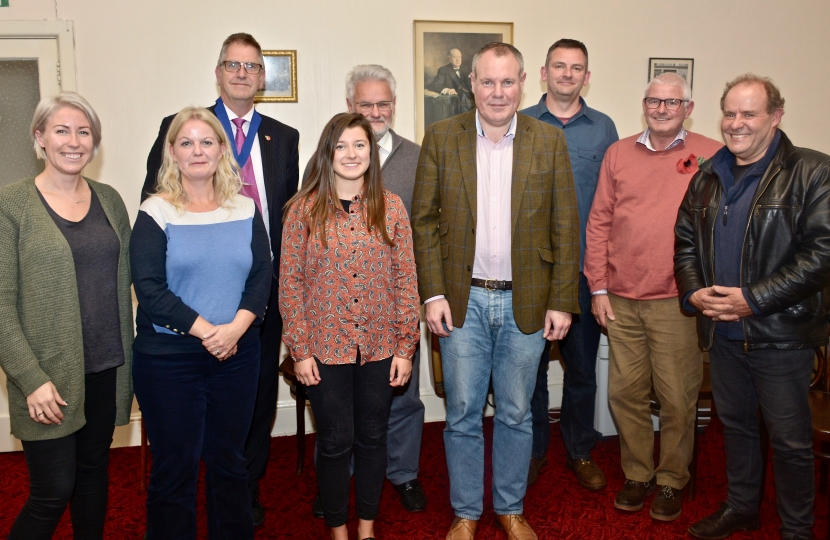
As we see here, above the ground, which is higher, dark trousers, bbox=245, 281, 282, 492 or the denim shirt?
the denim shirt

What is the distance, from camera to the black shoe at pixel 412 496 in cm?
292

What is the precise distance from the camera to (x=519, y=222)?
2.42 m

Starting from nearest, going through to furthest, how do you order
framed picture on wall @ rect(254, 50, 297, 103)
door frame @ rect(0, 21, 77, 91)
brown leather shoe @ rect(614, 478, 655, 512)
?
brown leather shoe @ rect(614, 478, 655, 512), door frame @ rect(0, 21, 77, 91), framed picture on wall @ rect(254, 50, 297, 103)

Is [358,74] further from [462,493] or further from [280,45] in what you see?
[462,493]

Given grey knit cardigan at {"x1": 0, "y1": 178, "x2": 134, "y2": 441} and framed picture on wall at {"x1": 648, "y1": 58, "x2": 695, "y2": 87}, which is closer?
grey knit cardigan at {"x1": 0, "y1": 178, "x2": 134, "y2": 441}

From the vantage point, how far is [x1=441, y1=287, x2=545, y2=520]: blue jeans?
2484 mm

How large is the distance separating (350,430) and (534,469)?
1.25 metres

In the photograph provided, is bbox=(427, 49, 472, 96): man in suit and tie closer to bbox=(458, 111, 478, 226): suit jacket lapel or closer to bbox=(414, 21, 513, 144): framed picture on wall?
bbox=(414, 21, 513, 144): framed picture on wall

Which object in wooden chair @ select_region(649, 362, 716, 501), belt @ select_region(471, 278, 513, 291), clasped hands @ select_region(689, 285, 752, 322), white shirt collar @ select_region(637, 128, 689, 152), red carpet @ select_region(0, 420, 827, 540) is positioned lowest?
red carpet @ select_region(0, 420, 827, 540)

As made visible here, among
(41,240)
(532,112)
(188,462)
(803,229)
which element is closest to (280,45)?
(532,112)

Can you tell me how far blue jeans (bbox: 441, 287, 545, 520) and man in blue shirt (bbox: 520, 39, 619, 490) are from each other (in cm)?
57

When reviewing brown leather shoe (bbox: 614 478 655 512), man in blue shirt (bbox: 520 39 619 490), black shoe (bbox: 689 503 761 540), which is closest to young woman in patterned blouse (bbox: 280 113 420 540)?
man in blue shirt (bbox: 520 39 619 490)

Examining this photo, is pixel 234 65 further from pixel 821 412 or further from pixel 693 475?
pixel 821 412

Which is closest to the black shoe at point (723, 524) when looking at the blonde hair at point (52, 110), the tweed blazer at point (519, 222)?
the tweed blazer at point (519, 222)
